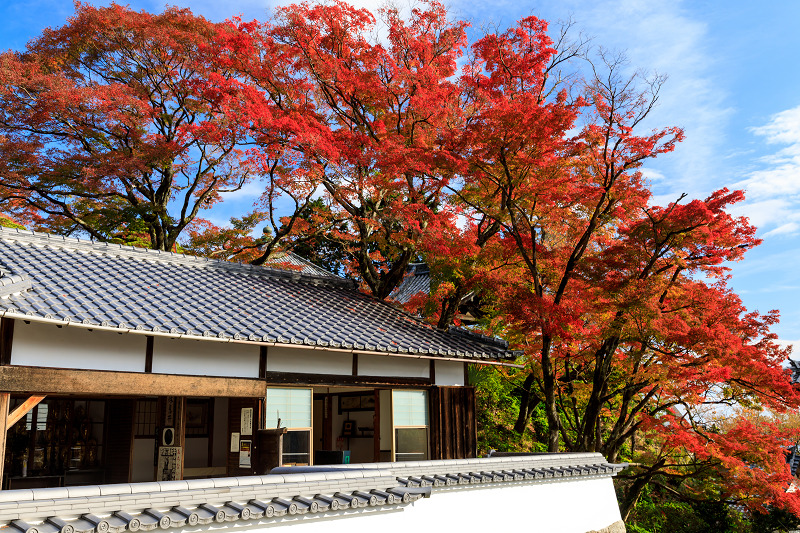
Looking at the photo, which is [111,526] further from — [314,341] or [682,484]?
[682,484]

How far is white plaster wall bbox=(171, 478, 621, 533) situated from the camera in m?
7.29

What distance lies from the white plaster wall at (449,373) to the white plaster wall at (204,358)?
4.34 m

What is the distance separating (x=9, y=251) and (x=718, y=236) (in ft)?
45.4

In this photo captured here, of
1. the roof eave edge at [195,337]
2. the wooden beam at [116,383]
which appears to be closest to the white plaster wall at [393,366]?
the roof eave edge at [195,337]

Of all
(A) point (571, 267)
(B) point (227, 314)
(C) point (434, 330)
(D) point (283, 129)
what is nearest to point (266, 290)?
(B) point (227, 314)

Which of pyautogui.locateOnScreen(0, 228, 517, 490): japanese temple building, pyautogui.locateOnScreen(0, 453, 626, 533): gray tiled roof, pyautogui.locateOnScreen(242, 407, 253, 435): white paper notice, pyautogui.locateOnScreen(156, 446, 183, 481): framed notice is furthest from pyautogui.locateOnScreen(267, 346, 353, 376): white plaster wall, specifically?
pyautogui.locateOnScreen(156, 446, 183, 481): framed notice

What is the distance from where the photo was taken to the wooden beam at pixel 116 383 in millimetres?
8297

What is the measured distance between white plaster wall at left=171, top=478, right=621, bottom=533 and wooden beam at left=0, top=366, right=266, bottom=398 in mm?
3726

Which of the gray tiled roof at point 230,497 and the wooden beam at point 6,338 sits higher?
the wooden beam at point 6,338

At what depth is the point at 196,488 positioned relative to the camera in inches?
247

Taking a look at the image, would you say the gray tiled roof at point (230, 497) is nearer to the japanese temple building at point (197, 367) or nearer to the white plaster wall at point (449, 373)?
the japanese temple building at point (197, 367)

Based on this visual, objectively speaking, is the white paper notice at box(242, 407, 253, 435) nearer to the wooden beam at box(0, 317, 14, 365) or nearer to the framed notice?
the framed notice

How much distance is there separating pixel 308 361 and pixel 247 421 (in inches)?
60.6

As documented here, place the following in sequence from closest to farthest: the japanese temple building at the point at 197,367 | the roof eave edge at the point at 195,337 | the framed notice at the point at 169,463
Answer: the roof eave edge at the point at 195,337 < the japanese temple building at the point at 197,367 < the framed notice at the point at 169,463
